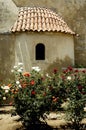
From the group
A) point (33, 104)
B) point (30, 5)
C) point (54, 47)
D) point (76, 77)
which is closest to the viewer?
point (33, 104)

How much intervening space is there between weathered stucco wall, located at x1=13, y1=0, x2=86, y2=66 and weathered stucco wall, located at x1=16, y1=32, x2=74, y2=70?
295cm

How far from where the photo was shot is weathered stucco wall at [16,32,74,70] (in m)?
15.3

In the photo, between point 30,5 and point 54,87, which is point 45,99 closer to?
point 54,87

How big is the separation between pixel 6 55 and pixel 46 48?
212 centimetres

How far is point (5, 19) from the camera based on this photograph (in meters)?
15.7

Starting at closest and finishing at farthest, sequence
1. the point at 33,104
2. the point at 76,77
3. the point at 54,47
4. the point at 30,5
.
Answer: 1. the point at 33,104
2. the point at 76,77
3. the point at 54,47
4. the point at 30,5

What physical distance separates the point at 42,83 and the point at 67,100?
116cm

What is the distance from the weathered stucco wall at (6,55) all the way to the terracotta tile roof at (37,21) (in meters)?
0.66

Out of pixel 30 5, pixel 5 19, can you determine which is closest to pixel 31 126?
pixel 5 19

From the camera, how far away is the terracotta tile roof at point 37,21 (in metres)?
15.3

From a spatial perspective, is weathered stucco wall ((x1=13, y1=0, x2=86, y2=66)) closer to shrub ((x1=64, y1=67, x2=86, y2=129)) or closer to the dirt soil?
the dirt soil

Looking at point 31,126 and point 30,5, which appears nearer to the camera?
point 31,126

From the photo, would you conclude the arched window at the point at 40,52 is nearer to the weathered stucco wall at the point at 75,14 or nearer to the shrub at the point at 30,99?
the weathered stucco wall at the point at 75,14

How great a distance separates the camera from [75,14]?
18.6 metres
